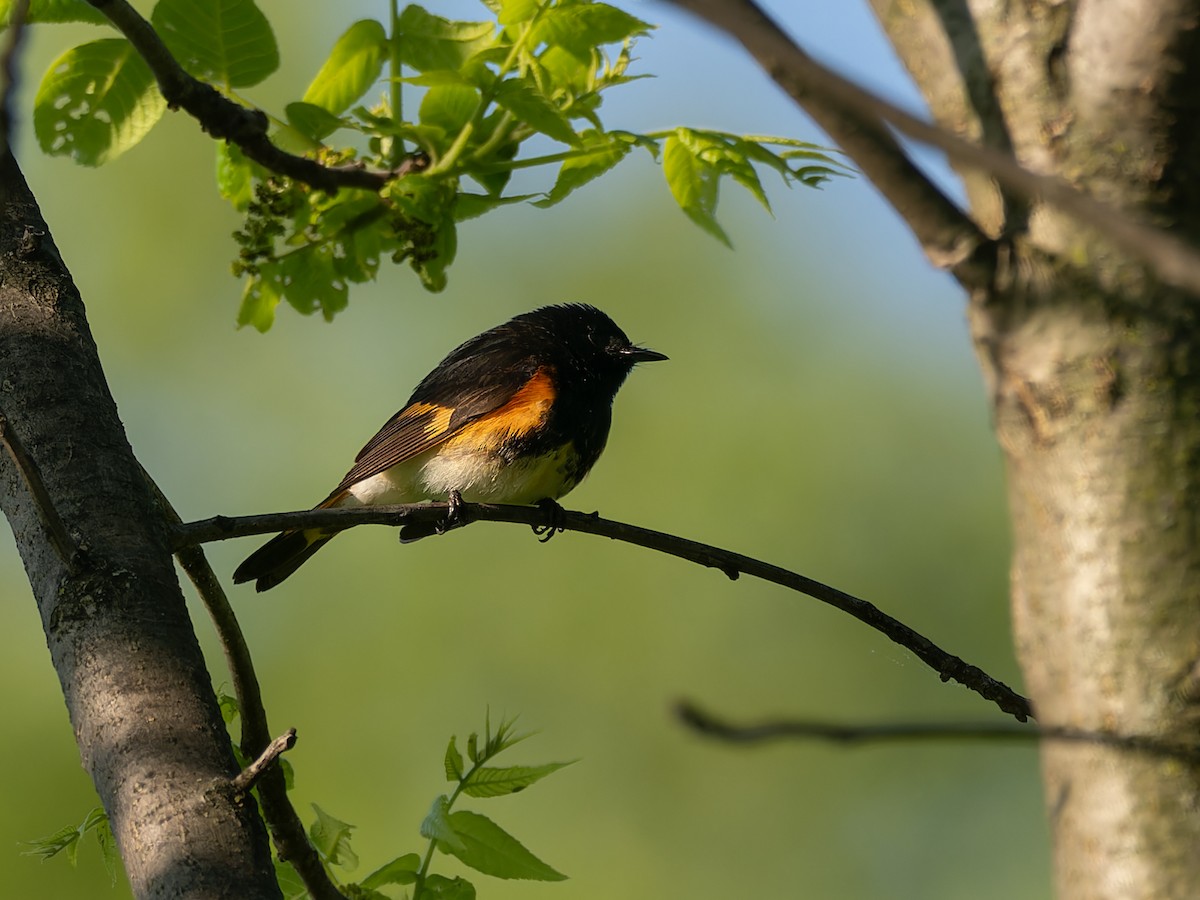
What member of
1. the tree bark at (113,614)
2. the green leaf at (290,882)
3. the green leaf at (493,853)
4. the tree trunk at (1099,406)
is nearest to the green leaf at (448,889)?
the green leaf at (493,853)

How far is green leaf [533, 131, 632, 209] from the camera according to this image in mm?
2668

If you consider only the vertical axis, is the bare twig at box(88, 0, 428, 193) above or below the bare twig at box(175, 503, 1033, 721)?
above

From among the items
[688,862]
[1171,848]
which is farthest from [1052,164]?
[688,862]

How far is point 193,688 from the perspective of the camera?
2119 mm

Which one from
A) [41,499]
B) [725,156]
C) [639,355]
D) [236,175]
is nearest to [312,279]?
[236,175]

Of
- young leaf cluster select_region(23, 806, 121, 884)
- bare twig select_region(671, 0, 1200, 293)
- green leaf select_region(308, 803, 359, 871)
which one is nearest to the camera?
bare twig select_region(671, 0, 1200, 293)

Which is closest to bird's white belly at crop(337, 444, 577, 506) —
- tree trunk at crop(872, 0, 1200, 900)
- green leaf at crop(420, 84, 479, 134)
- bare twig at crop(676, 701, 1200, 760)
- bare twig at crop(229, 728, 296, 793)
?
green leaf at crop(420, 84, 479, 134)

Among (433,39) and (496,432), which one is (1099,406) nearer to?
(433,39)

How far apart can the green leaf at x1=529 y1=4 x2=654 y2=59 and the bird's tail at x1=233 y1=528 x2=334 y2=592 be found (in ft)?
8.62

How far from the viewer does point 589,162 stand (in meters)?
2.70

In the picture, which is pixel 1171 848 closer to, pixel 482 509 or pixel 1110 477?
pixel 1110 477

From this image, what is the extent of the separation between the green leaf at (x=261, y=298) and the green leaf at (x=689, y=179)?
0.99 metres

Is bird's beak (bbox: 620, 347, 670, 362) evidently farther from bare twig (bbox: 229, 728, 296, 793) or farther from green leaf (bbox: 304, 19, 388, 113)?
bare twig (bbox: 229, 728, 296, 793)

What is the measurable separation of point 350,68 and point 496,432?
1934 mm
